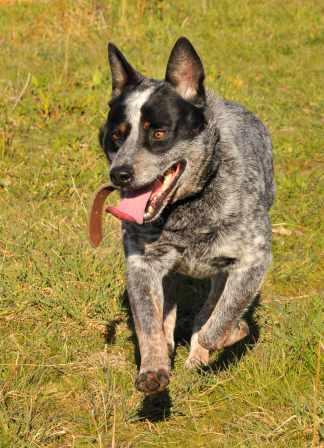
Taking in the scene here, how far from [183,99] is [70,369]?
5.18 feet

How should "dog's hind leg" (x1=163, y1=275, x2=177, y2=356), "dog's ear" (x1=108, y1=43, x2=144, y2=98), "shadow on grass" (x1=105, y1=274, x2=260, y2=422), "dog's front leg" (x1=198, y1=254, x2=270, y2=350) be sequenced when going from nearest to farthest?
"shadow on grass" (x1=105, y1=274, x2=260, y2=422), "dog's front leg" (x1=198, y1=254, x2=270, y2=350), "dog's ear" (x1=108, y1=43, x2=144, y2=98), "dog's hind leg" (x1=163, y1=275, x2=177, y2=356)

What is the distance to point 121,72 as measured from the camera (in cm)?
404

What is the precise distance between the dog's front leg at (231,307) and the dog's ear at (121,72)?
120 centimetres

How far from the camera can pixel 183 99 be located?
383cm

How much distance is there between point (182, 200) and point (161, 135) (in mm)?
397

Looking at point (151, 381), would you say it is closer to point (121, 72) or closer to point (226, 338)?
point (226, 338)

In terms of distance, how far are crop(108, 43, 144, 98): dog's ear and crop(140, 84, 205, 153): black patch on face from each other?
0.90 feet

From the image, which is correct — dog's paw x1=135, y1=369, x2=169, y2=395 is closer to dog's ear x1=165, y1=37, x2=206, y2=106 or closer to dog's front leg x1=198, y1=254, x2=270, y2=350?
dog's front leg x1=198, y1=254, x2=270, y2=350

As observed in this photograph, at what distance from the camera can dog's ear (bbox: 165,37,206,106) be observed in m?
3.79

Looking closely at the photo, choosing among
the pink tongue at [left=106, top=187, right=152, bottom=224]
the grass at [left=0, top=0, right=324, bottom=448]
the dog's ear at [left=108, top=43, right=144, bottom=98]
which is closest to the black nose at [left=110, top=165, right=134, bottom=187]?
the pink tongue at [left=106, top=187, right=152, bottom=224]

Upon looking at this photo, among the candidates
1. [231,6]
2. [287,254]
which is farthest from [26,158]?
[231,6]

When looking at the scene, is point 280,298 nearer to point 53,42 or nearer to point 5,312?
point 5,312

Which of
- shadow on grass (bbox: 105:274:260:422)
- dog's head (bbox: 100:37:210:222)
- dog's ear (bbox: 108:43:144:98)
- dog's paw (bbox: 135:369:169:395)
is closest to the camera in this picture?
dog's paw (bbox: 135:369:169:395)

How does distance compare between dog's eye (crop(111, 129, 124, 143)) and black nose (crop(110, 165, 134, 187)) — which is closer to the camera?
black nose (crop(110, 165, 134, 187))
